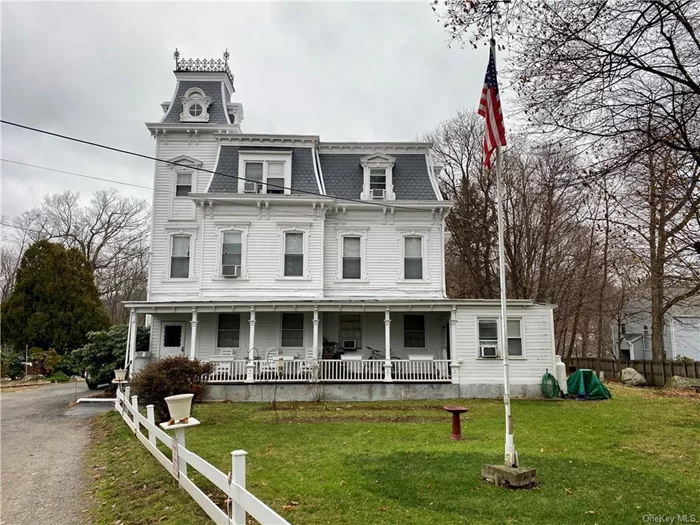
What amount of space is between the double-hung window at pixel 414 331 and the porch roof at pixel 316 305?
181 cm

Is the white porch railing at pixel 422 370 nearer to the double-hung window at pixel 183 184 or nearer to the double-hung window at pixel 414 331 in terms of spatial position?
the double-hung window at pixel 414 331

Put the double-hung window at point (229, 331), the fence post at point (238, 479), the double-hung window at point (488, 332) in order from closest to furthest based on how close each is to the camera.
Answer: the fence post at point (238, 479) < the double-hung window at point (488, 332) < the double-hung window at point (229, 331)

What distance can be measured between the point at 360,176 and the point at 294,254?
4234 mm

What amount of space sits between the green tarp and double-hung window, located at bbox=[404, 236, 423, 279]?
20.9ft

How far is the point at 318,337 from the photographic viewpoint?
17906 mm

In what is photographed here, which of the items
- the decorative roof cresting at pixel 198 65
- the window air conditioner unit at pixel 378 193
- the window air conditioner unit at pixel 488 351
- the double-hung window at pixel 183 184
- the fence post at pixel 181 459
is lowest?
the fence post at pixel 181 459

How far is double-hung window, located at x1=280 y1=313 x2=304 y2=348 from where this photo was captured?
1812cm

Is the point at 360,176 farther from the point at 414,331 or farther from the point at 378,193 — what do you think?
the point at 414,331

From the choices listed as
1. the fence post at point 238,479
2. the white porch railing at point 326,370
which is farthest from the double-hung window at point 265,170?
the fence post at point 238,479

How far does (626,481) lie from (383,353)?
Answer: 459 inches

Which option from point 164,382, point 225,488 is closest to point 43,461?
point 164,382

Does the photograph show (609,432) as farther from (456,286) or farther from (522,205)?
(456,286)

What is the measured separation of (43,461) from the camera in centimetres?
908

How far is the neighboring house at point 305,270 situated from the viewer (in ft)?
54.2
